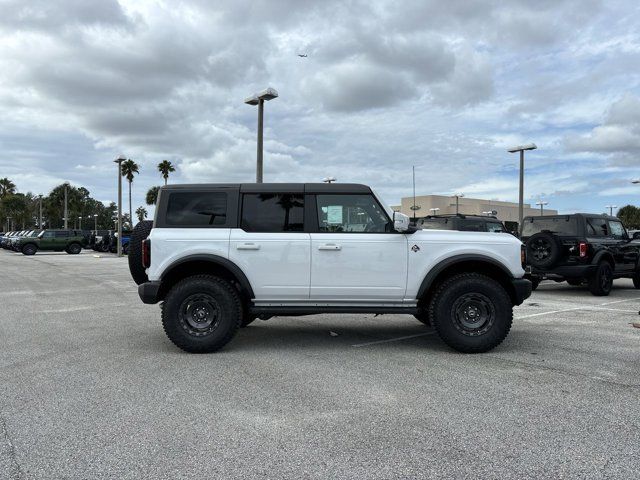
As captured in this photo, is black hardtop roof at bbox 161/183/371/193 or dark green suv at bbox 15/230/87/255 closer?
black hardtop roof at bbox 161/183/371/193

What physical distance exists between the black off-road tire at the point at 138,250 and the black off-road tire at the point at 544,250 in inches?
327

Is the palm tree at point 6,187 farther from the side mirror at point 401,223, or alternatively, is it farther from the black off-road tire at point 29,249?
the side mirror at point 401,223

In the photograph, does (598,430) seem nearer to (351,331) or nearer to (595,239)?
(351,331)

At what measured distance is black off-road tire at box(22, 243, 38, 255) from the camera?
34625mm

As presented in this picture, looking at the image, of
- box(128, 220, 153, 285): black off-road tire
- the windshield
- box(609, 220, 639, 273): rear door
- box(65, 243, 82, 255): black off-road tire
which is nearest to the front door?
box(128, 220, 153, 285): black off-road tire

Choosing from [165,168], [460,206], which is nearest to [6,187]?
[165,168]

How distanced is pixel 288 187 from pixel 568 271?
310 inches

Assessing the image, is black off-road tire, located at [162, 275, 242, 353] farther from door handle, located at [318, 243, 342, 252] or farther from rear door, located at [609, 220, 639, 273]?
rear door, located at [609, 220, 639, 273]

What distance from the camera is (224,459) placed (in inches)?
128

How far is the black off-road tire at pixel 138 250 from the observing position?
652cm

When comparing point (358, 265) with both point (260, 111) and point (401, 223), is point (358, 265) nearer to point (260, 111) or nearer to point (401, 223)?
point (401, 223)

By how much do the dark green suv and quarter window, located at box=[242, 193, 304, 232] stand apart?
110 feet

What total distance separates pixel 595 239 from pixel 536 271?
1722mm

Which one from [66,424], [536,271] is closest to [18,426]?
[66,424]
